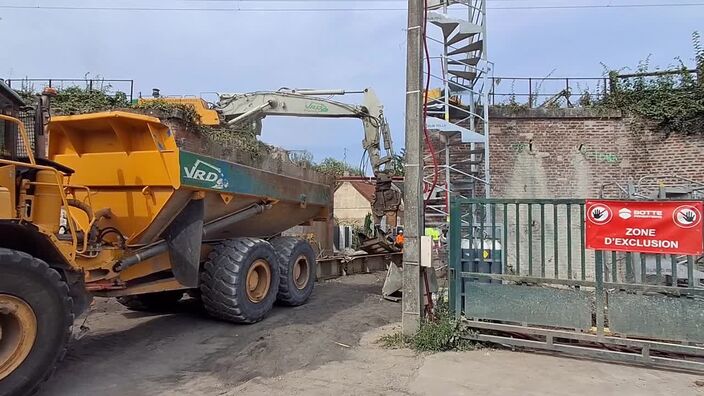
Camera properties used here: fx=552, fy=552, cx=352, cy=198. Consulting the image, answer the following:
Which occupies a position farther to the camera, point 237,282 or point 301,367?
point 237,282

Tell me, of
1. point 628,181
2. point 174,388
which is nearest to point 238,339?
point 174,388

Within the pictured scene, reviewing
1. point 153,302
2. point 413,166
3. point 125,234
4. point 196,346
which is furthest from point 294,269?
point 413,166

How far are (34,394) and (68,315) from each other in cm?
77

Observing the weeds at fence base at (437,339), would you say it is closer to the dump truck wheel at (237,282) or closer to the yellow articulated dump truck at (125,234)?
the dump truck wheel at (237,282)

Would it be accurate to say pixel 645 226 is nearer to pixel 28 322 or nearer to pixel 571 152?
pixel 28 322

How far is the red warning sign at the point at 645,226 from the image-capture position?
5848 mm

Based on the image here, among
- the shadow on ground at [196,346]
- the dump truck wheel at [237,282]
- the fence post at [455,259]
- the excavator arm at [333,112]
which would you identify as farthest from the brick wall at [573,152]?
the fence post at [455,259]

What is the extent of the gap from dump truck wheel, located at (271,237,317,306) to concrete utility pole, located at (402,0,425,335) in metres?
3.12

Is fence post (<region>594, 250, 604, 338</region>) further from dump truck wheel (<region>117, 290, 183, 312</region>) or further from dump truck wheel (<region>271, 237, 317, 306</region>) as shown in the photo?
dump truck wheel (<region>117, 290, 183, 312</region>)

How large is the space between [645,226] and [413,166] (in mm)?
2764

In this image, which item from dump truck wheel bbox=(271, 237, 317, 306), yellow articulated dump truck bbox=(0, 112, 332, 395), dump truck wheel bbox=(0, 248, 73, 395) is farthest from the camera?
dump truck wheel bbox=(271, 237, 317, 306)

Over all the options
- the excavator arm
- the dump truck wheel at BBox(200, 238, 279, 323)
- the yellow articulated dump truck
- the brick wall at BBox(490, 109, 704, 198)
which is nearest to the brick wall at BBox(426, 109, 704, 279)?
the brick wall at BBox(490, 109, 704, 198)

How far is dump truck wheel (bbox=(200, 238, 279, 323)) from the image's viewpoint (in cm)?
799

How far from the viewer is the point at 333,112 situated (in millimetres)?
13078
